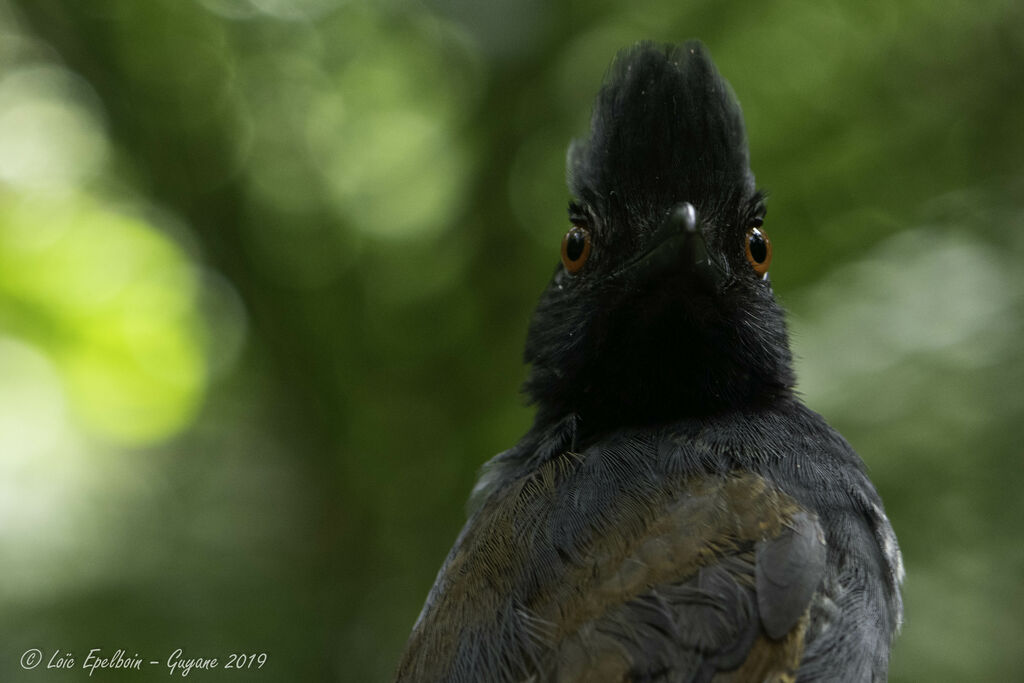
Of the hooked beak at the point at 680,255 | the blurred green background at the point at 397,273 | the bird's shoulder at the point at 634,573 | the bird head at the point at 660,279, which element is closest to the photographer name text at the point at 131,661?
the blurred green background at the point at 397,273

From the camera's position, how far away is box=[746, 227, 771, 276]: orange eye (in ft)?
8.82

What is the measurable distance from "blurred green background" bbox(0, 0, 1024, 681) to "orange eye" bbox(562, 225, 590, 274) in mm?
3342

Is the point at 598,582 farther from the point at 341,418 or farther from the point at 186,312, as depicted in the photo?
the point at 186,312

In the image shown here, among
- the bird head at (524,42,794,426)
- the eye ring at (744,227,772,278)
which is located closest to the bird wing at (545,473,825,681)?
the bird head at (524,42,794,426)

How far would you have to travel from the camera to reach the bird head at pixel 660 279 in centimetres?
256

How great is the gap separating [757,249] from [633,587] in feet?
3.99

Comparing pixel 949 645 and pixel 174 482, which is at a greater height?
pixel 949 645

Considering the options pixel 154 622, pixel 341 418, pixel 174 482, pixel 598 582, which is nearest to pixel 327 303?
pixel 341 418

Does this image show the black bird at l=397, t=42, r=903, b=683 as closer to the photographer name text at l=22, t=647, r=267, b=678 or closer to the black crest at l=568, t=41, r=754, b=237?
the black crest at l=568, t=41, r=754, b=237

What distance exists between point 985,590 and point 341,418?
4537 millimetres

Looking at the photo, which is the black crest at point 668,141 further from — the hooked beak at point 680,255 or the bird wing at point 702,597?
the bird wing at point 702,597

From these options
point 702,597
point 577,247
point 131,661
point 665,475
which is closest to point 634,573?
point 702,597

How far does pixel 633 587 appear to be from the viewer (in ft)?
6.60

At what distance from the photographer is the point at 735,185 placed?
2.65 meters
